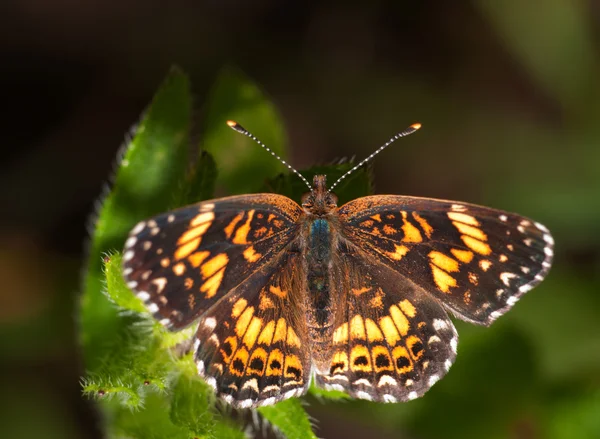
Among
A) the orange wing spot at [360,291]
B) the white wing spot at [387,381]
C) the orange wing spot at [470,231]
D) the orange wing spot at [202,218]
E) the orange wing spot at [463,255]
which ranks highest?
the orange wing spot at [202,218]

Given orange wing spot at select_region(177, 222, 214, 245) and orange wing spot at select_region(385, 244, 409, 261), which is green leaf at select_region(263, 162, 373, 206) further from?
orange wing spot at select_region(177, 222, 214, 245)

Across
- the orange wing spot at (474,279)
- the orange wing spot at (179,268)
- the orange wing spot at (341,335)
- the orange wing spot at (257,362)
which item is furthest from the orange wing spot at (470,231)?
the orange wing spot at (179,268)

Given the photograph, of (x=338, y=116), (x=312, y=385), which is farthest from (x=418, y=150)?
(x=312, y=385)

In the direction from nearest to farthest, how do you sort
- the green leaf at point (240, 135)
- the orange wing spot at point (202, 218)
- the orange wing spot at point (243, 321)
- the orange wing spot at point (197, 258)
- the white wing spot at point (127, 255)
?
the white wing spot at point (127, 255), the orange wing spot at point (202, 218), the orange wing spot at point (197, 258), the orange wing spot at point (243, 321), the green leaf at point (240, 135)

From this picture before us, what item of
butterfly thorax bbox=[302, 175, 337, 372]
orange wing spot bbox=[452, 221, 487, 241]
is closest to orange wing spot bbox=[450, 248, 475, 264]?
orange wing spot bbox=[452, 221, 487, 241]

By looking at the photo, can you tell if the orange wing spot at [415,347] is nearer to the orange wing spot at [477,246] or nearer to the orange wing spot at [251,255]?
the orange wing spot at [477,246]

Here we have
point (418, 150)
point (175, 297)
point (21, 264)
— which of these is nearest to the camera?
point (175, 297)

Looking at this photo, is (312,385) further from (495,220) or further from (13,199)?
(13,199)
